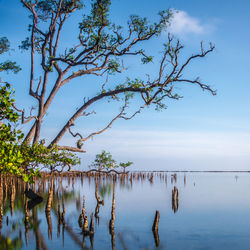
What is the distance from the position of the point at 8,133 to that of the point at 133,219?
8194mm

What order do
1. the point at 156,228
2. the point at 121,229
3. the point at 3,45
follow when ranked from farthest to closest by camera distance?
the point at 3,45
the point at 121,229
the point at 156,228

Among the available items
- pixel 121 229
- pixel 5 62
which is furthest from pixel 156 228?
pixel 5 62

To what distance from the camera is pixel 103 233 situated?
10859 mm

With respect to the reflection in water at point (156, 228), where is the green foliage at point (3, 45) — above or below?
above

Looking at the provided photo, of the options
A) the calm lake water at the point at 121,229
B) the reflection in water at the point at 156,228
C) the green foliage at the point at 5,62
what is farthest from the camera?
the green foliage at the point at 5,62

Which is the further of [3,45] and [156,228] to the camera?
[3,45]

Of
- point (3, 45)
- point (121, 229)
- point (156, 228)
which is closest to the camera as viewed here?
point (156, 228)

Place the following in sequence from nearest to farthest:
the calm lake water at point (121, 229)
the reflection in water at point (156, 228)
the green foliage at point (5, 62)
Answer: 1. the calm lake water at point (121, 229)
2. the reflection in water at point (156, 228)
3. the green foliage at point (5, 62)

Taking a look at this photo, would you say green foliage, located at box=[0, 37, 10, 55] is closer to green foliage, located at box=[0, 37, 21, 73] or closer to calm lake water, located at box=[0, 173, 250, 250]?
green foliage, located at box=[0, 37, 21, 73]

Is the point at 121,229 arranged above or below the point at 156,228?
below

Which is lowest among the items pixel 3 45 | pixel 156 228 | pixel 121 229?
pixel 121 229

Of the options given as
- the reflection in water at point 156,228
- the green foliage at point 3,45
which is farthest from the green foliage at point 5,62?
the reflection in water at point 156,228

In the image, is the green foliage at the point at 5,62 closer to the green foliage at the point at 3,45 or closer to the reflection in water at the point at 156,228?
the green foliage at the point at 3,45

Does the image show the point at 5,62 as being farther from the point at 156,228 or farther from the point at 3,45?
the point at 156,228
